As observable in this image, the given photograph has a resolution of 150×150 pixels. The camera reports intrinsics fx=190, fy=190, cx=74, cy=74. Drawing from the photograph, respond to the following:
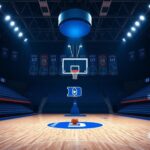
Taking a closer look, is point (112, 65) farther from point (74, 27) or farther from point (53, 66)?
point (74, 27)

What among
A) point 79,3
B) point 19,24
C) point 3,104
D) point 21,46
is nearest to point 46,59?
point 21,46

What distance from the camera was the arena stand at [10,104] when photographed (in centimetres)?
1338

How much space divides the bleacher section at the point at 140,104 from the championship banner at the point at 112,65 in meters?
3.19

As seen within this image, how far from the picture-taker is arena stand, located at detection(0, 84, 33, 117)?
1338 centimetres

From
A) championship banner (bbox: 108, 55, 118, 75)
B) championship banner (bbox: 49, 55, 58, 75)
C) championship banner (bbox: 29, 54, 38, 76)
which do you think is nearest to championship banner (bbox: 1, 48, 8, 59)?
championship banner (bbox: 29, 54, 38, 76)

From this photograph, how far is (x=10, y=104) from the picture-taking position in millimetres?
15742

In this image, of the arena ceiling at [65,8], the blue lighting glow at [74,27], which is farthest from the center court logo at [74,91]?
the blue lighting glow at [74,27]

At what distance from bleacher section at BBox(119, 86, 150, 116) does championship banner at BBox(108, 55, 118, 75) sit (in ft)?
10.5

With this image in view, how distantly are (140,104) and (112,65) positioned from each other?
535 centimetres

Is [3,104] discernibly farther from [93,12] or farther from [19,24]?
[93,12]

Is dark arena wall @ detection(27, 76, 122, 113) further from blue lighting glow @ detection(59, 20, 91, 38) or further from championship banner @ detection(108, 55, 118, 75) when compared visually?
blue lighting glow @ detection(59, 20, 91, 38)

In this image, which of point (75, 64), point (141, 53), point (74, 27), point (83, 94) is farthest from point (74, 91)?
point (74, 27)

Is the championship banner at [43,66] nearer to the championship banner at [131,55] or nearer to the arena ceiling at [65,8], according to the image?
the arena ceiling at [65,8]

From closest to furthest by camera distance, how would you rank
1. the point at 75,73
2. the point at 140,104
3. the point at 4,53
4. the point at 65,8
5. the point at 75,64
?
1. the point at 65,8
2. the point at 140,104
3. the point at 75,73
4. the point at 4,53
5. the point at 75,64
